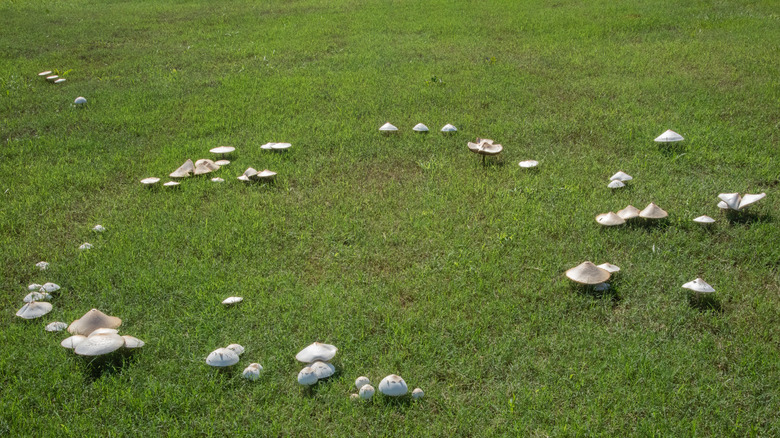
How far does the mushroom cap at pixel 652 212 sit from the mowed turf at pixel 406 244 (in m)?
0.10


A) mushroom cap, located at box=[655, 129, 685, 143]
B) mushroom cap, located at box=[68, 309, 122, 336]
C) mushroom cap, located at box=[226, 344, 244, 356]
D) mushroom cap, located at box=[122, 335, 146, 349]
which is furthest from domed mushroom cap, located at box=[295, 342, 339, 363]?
mushroom cap, located at box=[655, 129, 685, 143]

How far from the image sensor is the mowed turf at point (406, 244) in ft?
9.76

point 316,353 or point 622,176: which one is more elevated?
point 622,176

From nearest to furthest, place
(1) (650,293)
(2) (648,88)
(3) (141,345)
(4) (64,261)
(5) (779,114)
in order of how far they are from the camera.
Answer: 1. (3) (141,345)
2. (1) (650,293)
3. (4) (64,261)
4. (5) (779,114)
5. (2) (648,88)

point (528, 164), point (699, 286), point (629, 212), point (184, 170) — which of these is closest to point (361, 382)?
point (699, 286)

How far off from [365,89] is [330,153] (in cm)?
228

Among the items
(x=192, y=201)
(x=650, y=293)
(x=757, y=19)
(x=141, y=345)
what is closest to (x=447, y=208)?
(x=650, y=293)

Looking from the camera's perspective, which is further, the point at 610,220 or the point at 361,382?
the point at 610,220

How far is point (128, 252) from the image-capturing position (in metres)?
4.34

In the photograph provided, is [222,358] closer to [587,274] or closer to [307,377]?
[307,377]

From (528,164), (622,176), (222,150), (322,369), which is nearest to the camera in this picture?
(322,369)

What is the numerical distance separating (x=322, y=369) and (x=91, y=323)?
54.7 inches

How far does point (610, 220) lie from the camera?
4.46m

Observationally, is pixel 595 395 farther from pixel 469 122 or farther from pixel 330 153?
pixel 469 122
